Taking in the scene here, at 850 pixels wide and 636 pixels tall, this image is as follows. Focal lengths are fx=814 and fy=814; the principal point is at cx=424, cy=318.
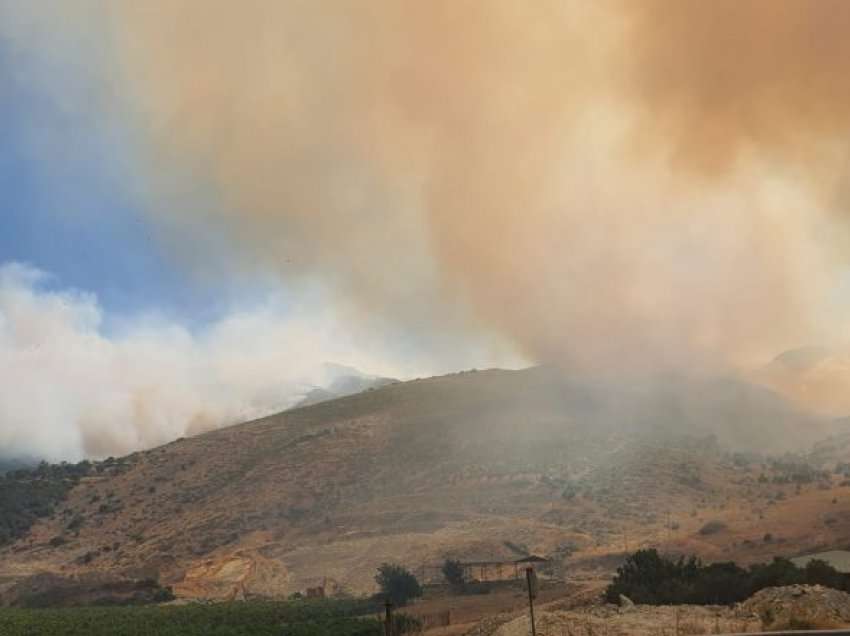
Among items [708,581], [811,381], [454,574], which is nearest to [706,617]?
[708,581]

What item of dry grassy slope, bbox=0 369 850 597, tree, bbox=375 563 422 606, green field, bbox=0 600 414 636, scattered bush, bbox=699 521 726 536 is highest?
dry grassy slope, bbox=0 369 850 597

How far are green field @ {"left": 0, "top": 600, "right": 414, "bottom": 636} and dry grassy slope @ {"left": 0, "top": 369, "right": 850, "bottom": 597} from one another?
1281 cm

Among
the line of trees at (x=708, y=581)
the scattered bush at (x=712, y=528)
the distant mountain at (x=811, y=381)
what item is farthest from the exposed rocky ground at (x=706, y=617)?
the distant mountain at (x=811, y=381)

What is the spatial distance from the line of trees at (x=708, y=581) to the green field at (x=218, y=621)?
446 inches

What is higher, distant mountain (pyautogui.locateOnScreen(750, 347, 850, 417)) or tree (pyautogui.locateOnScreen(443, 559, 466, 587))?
distant mountain (pyautogui.locateOnScreen(750, 347, 850, 417))

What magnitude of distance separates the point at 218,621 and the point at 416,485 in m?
42.6

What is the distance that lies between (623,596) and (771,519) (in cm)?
3071

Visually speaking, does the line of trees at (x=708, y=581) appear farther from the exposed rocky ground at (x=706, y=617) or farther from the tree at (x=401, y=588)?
the tree at (x=401, y=588)

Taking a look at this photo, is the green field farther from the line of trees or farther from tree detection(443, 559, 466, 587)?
the line of trees

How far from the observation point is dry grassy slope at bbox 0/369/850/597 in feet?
220

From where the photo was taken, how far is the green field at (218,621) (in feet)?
126

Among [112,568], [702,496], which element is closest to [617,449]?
[702,496]

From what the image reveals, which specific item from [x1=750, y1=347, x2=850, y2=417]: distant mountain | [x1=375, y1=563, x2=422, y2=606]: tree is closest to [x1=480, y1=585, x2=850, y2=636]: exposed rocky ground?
[x1=375, y1=563, x2=422, y2=606]: tree

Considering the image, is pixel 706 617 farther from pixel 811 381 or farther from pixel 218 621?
pixel 811 381
